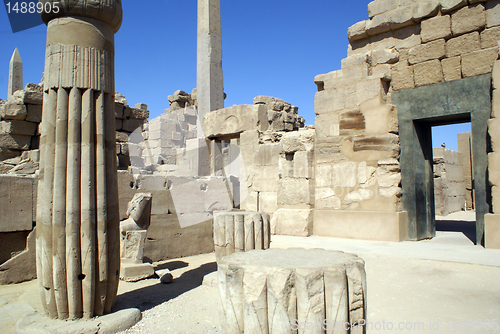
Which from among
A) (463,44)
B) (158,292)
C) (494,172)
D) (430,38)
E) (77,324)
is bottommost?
(158,292)

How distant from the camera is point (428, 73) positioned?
17.4 feet

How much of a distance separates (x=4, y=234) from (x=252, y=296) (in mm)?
3770

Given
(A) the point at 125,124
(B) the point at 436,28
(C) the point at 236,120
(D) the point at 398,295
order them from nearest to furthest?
(D) the point at 398,295 < (B) the point at 436,28 < (C) the point at 236,120 < (A) the point at 125,124

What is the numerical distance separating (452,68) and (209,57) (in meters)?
9.52

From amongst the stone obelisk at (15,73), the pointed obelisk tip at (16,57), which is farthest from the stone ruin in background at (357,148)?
the pointed obelisk tip at (16,57)

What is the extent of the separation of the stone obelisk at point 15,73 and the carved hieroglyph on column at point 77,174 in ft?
67.2

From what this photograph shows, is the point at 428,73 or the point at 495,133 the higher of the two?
the point at 428,73

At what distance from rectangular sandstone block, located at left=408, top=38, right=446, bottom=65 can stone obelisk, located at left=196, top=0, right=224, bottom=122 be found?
334 inches

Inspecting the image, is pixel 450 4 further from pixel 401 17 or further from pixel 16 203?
pixel 16 203

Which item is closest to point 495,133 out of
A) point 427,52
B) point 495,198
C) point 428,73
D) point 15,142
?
point 495,198

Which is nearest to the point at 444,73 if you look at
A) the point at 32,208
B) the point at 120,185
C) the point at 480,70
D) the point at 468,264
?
the point at 480,70

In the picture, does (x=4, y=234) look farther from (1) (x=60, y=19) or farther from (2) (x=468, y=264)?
(2) (x=468, y=264)

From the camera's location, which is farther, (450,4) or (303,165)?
(303,165)

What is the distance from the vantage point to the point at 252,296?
2006 mm
